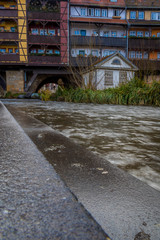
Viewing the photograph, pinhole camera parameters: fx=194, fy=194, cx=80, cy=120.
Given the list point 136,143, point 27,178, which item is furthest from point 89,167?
point 136,143

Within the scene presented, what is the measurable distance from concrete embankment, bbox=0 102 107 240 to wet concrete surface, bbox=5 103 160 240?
0.70ft

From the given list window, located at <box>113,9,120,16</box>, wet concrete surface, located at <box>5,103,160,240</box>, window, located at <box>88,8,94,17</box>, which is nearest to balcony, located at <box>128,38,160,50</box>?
window, located at <box>113,9,120,16</box>

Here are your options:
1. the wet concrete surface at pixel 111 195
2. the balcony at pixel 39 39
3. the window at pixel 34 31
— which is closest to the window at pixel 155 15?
the balcony at pixel 39 39

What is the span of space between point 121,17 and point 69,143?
20469 mm

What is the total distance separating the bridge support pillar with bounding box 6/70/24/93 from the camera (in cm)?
1667

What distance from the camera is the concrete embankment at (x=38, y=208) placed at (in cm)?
44

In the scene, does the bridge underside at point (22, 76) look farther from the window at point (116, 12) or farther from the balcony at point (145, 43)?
the window at point (116, 12)

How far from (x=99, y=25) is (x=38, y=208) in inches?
776

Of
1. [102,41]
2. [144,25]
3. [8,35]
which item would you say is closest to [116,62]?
[102,41]

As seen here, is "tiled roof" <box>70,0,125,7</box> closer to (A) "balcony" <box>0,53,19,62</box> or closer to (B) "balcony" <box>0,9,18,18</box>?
(B) "balcony" <box>0,9,18,18</box>

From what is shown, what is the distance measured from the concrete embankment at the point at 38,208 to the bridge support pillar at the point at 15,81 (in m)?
16.9

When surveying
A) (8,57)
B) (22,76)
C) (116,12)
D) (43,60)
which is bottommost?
(22,76)

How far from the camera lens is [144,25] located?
740 inches

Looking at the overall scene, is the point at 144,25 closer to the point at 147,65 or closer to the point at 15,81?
the point at 147,65
